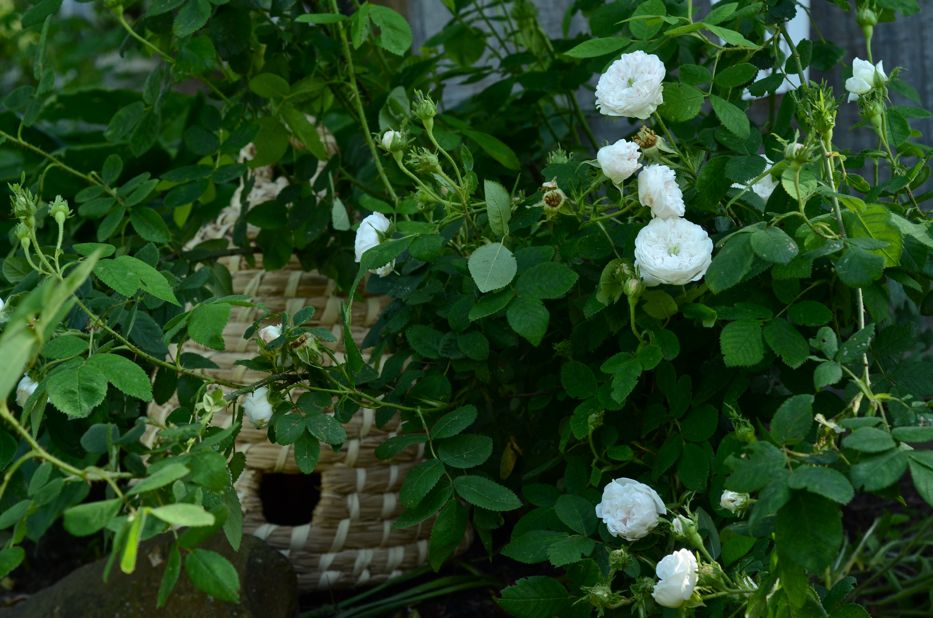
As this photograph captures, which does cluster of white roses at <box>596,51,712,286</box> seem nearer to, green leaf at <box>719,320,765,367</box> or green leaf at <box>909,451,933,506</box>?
green leaf at <box>719,320,765,367</box>

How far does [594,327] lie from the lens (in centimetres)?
145

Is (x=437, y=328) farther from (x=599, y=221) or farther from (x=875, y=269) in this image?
(x=875, y=269)

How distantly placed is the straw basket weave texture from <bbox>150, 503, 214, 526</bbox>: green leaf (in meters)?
1.04

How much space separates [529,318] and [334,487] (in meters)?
0.78

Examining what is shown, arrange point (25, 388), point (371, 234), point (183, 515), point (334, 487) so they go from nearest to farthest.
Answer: point (183, 515)
point (25, 388)
point (371, 234)
point (334, 487)

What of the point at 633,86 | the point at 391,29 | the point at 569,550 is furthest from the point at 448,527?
the point at 391,29

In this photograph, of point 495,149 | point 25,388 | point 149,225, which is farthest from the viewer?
point 495,149

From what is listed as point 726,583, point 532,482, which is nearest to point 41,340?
point 726,583

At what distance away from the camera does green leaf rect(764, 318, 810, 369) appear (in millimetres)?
1268

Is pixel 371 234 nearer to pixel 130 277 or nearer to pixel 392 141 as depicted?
pixel 392 141

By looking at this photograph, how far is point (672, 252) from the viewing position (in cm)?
125

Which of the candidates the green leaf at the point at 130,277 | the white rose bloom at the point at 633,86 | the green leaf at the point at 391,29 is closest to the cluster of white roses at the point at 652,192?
the white rose bloom at the point at 633,86

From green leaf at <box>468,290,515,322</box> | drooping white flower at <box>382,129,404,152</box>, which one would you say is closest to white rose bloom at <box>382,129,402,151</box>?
drooping white flower at <box>382,129,404,152</box>

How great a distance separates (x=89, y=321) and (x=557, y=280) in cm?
65
